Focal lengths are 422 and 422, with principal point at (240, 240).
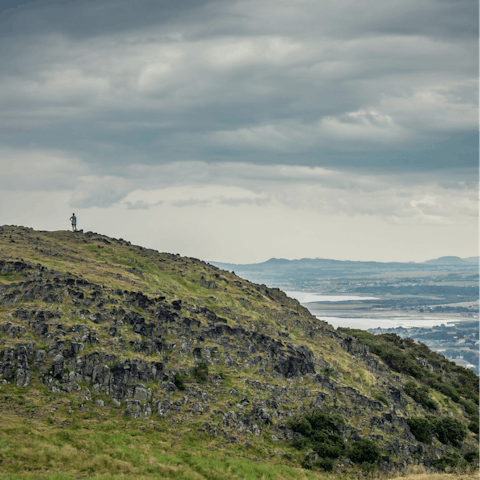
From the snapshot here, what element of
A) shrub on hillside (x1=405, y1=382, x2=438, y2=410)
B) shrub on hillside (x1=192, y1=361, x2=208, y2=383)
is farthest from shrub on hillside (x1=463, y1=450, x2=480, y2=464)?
shrub on hillside (x1=192, y1=361, x2=208, y2=383)

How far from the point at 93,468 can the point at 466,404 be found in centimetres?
7885

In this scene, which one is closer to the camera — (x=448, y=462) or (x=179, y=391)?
(x=179, y=391)

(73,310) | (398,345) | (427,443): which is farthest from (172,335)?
(398,345)

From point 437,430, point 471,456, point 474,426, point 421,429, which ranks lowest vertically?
point 474,426

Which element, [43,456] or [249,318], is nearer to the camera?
[43,456]

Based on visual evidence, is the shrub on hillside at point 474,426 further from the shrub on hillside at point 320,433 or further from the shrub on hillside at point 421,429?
the shrub on hillside at point 320,433

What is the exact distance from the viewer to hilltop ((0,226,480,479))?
41.2 metres

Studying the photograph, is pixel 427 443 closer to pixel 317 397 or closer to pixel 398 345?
pixel 317 397

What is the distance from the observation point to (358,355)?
285ft

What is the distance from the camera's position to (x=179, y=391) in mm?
52719

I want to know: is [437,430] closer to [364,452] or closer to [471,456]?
[471,456]

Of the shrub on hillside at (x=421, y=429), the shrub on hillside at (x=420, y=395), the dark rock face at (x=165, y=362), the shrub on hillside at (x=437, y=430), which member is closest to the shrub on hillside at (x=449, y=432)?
the shrub on hillside at (x=437, y=430)

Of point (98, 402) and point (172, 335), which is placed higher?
point (172, 335)

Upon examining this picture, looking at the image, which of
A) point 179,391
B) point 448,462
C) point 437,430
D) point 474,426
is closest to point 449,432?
point 437,430
